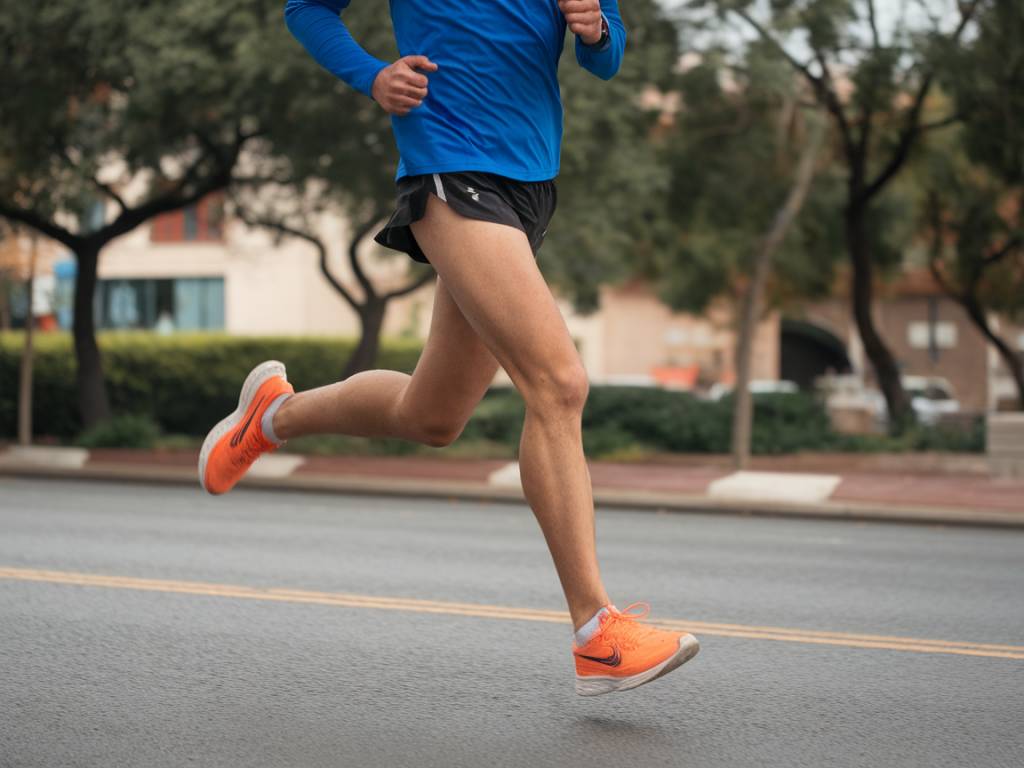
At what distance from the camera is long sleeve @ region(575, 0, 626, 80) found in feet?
12.4

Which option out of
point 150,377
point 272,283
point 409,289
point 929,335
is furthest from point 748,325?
point 929,335

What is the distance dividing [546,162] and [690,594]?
3171 mm

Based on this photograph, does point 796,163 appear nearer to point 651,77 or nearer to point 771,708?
point 651,77

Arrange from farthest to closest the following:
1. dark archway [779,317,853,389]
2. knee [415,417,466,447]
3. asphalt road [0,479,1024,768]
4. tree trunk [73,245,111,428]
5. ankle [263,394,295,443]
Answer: dark archway [779,317,853,389] < tree trunk [73,245,111,428] < ankle [263,394,295,443] < knee [415,417,466,447] < asphalt road [0,479,1024,768]

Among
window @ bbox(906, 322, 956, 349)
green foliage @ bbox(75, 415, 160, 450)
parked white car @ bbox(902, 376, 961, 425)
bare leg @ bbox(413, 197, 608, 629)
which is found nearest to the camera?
bare leg @ bbox(413, 197, 608, 629)

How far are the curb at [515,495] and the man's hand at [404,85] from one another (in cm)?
988

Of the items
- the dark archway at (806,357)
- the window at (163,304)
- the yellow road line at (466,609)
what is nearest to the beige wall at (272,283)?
the window at (163,304)

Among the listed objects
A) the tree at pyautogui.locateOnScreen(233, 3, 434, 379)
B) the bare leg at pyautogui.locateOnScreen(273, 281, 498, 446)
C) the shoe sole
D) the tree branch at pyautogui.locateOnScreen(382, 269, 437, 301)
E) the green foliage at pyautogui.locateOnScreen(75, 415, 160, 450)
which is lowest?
the green foliage at pyautogui.locateOnScreen(75, 415, 160, 450)

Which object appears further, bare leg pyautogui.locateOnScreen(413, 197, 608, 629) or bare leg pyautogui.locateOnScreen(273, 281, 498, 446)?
bare leg pyautogui.locateOnScreen(273, 281, 498, 446)

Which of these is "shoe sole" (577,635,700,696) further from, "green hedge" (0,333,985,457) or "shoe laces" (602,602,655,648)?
"green hedge" (0,333,985,457)

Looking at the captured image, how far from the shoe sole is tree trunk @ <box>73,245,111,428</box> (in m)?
17.0

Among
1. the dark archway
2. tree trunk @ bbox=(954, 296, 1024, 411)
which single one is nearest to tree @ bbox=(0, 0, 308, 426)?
tree trunk @ bbox=(954, 296, 1024, 411)

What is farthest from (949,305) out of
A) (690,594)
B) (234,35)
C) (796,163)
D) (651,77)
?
(690,594)

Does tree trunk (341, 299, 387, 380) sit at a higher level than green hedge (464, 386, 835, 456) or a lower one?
higher
